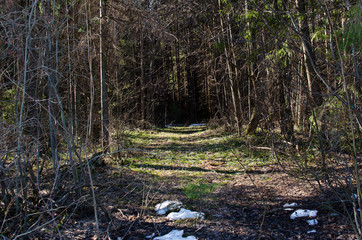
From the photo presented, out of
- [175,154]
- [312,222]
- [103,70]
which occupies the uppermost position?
[103,70]

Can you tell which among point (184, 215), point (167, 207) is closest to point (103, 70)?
point (167, 207)

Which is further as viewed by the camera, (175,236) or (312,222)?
(312,222)

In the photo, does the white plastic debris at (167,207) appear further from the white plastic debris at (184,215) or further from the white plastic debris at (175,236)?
the white plastic debris at (175,236)

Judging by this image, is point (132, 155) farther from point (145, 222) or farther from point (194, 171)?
point (145, 222)

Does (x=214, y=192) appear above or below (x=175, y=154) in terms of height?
below

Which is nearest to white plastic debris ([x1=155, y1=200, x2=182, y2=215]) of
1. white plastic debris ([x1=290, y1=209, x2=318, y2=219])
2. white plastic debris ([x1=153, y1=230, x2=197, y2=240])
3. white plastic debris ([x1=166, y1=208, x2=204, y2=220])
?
white plastic debris ([x1=166, y1=208, x2=204, y2=220])

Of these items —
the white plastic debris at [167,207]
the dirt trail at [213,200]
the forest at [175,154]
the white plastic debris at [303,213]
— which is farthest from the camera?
the white plastic debris at [167,207]

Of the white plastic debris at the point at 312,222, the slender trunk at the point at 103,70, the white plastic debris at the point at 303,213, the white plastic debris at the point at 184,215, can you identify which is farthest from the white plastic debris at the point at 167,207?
the slender trunk at the point at 103,70

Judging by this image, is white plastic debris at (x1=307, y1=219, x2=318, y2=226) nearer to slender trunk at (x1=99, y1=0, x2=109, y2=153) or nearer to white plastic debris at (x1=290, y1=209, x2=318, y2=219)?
white plastic debris at (x1=290, y1=209, x2=318, y2=219)

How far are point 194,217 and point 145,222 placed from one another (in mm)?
774

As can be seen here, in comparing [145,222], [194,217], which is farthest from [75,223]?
[194,217]

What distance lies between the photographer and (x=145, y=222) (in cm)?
472

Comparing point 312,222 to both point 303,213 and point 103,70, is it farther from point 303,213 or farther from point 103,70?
point 103,70

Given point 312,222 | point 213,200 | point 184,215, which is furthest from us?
→ point 213,200
